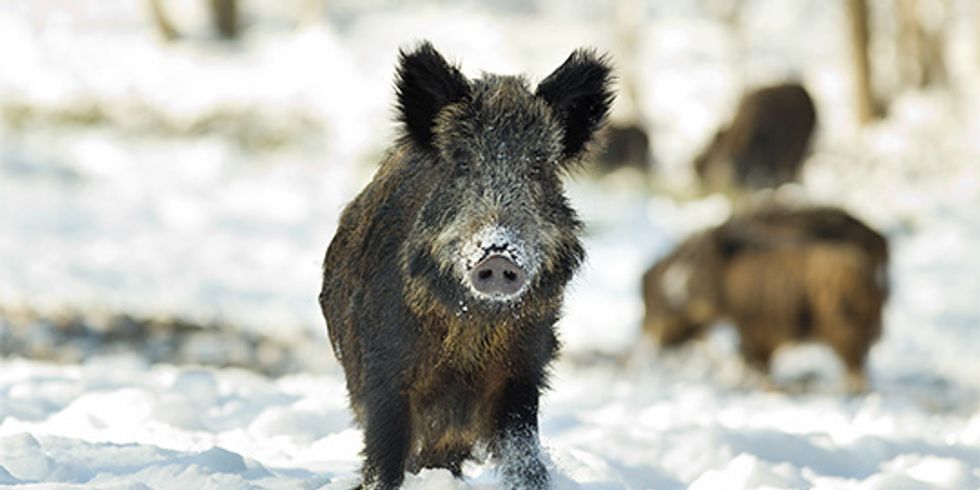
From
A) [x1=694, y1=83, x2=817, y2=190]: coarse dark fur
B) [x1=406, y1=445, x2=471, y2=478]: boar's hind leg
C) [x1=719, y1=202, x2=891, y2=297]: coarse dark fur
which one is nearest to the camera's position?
[x1=406, y1=445, x2=471, y2=478]: boar's hind leg

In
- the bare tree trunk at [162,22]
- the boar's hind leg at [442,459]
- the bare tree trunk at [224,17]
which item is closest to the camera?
the boar's hind leg at [442,459]

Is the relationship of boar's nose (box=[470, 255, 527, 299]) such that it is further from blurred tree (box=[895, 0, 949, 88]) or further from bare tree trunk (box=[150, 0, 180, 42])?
blurred tree (box=[895, 0, 949, 88])

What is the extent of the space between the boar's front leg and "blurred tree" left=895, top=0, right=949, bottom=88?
3056 centimetres

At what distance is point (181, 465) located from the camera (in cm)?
462

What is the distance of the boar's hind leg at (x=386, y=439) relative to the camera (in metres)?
4.18

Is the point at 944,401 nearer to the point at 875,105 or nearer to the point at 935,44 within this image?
the point at 875,105

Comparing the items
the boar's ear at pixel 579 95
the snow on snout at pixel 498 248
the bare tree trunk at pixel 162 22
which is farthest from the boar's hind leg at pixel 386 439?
the bare tree trunk at pixel 162 22

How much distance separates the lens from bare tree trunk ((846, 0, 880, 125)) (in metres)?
28.6

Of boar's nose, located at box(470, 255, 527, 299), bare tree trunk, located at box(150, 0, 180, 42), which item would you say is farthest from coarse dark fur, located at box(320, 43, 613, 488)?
bare tree trunk, located at box(150, 0, 180, 42)

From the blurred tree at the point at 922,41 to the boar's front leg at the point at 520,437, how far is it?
3056 cm

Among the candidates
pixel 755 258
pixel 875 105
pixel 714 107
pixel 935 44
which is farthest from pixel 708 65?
pixel 755 258

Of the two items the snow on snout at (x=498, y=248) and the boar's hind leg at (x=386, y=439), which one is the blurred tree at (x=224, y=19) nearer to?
the boar's hind leg at (x=386, y=439)

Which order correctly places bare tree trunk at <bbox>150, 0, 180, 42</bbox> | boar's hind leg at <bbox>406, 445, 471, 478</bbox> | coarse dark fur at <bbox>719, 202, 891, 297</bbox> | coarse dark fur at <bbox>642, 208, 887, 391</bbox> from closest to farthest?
boar's hind leg at <bbox>406, 445, 471, 478</bbox> < coarse dark fur at <bbox>642, 208, 887, 391</bbox> < coarse dark fur at <bbox>719, 202, 891, 297</bbox> < bare tree trunk at <bbox>150, 0, 180, 42</bbox>

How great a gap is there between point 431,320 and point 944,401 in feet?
31.3
